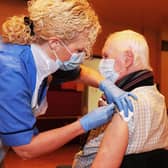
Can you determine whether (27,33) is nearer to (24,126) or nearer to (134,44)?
(24,126)

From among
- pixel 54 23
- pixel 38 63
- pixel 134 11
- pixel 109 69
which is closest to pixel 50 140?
pixel 38 63

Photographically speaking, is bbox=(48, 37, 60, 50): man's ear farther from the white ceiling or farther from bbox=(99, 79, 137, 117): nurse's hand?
the white ceiling

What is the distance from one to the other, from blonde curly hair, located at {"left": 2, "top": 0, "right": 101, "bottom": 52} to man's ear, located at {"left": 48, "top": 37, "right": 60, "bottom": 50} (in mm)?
16

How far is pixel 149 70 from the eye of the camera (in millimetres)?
1643

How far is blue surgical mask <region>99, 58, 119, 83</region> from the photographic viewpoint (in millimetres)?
1732

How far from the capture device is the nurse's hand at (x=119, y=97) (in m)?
1.46

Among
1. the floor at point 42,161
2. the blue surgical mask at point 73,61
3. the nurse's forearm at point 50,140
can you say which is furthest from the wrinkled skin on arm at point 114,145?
the floor at point 42,161

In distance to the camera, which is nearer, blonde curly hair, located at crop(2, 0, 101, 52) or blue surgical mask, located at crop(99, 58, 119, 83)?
blonde curly hair, located at crop(2, 0, 101, 52)

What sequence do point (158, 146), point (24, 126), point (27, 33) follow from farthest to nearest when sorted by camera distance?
1. point (158, 146)
2. point (27, 33)
3. point (24, 126)

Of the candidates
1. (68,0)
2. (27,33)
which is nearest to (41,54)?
(27,33)

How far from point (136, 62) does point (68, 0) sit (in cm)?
45

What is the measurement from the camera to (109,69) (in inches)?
69.4

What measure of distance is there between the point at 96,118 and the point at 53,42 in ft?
1.11


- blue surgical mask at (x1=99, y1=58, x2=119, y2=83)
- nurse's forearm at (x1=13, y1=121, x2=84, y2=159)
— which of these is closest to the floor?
blue surgical mask at (x1=99, y1=58, x2=119, y2=83)
